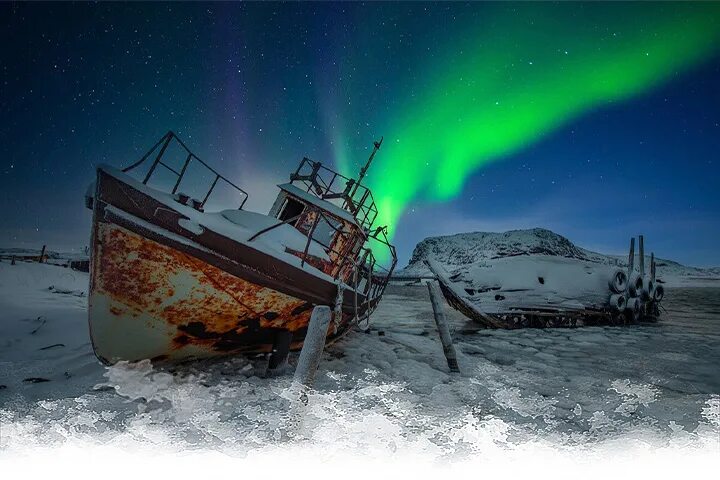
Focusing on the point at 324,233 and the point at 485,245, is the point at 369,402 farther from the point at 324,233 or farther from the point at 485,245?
the point at 485,245

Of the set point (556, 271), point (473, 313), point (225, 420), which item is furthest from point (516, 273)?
point (225, 420)

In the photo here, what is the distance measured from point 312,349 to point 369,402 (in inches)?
36.8

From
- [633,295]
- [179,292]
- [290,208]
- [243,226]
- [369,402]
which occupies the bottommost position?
[369,402]

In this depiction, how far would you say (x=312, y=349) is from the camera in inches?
136

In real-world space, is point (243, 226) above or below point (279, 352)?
above

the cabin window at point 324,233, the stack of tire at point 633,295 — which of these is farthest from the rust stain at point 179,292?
the stack of tire at point 633,295

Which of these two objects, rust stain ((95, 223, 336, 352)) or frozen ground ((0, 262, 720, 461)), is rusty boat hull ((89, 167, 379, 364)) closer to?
rust stain ((95, 223, 336, 352))

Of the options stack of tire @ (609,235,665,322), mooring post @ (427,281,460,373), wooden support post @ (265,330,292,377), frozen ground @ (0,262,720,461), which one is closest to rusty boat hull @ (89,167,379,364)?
wooden support post @ (265,330,292,377)

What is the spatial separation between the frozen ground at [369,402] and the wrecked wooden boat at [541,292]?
3.52 m

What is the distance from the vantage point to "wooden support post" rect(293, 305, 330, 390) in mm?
3420

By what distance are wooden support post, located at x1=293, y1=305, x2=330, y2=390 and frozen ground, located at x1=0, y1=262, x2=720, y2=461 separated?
0.37 m

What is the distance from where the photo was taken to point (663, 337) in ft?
28.8

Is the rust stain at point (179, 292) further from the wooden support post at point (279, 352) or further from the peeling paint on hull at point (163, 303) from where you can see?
the wooden support post at point (279, 352)

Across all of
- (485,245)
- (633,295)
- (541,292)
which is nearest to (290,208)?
(541,292)
